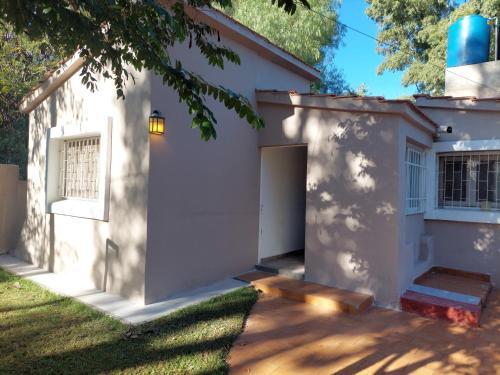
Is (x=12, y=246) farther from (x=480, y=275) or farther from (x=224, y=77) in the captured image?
(x=480, y=275)

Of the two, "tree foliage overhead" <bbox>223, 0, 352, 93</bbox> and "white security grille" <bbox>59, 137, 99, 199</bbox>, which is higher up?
"tree foliage overhead" <bbox>223, 0, 352, 93</bbox>

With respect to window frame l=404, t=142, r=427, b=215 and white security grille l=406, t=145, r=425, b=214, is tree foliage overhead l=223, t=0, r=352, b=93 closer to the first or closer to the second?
window frame l=404, t=142, r=427, b=215

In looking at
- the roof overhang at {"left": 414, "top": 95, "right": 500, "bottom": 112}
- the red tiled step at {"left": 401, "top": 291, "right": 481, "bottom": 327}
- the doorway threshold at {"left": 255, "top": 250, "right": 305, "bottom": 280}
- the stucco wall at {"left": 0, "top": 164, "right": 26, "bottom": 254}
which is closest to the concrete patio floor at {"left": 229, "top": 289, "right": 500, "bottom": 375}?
the red tiled step at {"left": 401, "top": 291, "right": 481, "bottom": 327}

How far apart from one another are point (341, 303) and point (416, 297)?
1.33 metres

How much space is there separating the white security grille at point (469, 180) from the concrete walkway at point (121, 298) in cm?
506

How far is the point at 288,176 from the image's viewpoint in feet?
29.3

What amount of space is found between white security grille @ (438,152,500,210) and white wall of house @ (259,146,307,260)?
10.7ft

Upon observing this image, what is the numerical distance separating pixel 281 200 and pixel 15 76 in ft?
33.6

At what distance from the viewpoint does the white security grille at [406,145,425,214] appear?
707cm

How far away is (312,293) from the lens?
20.9ft

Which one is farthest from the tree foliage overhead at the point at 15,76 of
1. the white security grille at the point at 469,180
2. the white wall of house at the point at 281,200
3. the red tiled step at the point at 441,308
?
the white security grille at the point at 469,180

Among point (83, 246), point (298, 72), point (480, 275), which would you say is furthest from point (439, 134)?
point (83, 246)

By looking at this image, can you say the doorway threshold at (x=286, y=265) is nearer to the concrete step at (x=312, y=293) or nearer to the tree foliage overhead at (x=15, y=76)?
the concrete step at (x=312, y=293)

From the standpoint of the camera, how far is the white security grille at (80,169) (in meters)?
7.55
